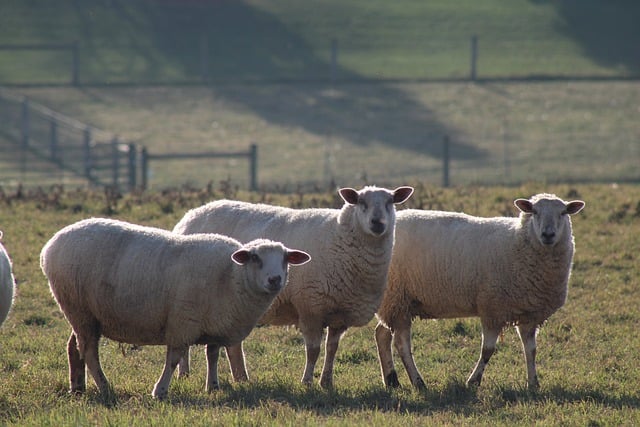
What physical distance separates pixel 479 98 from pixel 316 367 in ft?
88.9

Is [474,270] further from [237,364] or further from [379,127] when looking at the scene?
[379,127]

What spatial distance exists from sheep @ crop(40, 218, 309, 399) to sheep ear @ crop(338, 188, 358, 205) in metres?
0.89

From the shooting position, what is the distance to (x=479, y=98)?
36.0 m

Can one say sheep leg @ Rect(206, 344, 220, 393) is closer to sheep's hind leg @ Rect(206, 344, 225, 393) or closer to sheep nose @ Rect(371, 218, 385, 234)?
sheep's hind leg @ Rect(206, 344, 225, 393)

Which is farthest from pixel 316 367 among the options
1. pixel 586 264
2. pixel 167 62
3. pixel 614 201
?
pixel 167 62

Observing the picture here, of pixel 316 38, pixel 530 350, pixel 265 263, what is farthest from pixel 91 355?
pixel 316 38

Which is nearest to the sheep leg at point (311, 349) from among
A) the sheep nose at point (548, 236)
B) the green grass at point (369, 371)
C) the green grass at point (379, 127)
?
the green grass at point (369, 371)

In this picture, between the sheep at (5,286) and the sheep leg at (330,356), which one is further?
the sheep leg at (330,356)

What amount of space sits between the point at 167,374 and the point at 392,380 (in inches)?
82.3

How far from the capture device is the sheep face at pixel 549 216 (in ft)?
30.5

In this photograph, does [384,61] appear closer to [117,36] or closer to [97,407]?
[117,36]

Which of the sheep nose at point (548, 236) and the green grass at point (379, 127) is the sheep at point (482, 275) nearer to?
the sheep nose at point (548, 236)

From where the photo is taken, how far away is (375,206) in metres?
9.14

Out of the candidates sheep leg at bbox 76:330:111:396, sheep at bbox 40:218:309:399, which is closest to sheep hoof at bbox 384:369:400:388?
sheep at bbox 40:218:309:399
